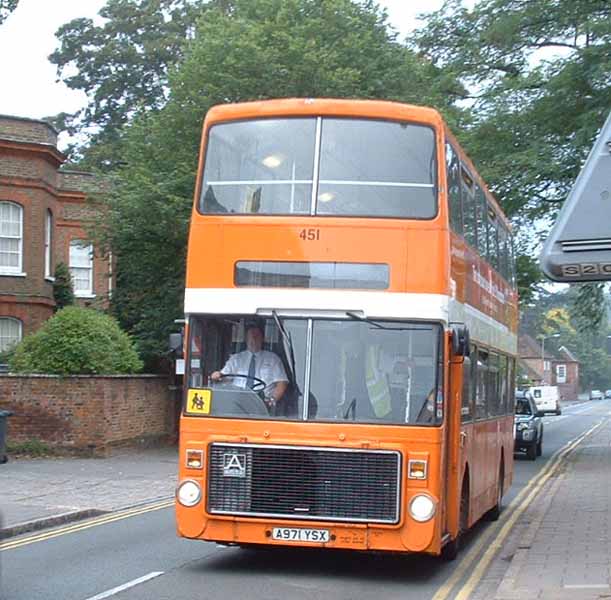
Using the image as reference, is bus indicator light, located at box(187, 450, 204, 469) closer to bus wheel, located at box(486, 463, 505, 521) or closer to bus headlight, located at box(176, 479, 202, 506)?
bus headlight, located at box(176, 479, 202, 506)

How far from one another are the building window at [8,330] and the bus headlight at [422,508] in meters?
29.0

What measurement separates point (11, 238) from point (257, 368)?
91.9 ft

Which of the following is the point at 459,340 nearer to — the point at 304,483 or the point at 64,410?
the point at 304,483

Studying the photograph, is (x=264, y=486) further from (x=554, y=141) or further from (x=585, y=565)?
(x=554, y=141)

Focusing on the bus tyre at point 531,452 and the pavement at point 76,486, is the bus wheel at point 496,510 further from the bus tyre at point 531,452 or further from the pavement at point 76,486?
the bus tyre at point 531,452

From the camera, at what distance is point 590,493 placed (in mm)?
21125

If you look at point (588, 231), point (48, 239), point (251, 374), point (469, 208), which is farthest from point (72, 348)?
point (588, 231)

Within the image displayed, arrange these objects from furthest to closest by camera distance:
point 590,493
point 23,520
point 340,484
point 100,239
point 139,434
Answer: point 100,239
point 139,434
point 590,493
point 23,520
point 340,484

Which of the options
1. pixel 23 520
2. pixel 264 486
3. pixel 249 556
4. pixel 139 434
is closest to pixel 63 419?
pixel 139 434

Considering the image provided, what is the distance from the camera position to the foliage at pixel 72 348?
2706cm

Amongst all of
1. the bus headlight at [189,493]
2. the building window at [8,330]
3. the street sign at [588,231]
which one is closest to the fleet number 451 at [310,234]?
the bus headlight at [189,493]

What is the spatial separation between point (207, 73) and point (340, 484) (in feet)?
74.7

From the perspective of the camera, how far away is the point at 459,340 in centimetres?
1142

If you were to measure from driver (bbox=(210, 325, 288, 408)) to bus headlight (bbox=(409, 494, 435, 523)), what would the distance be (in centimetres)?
161
